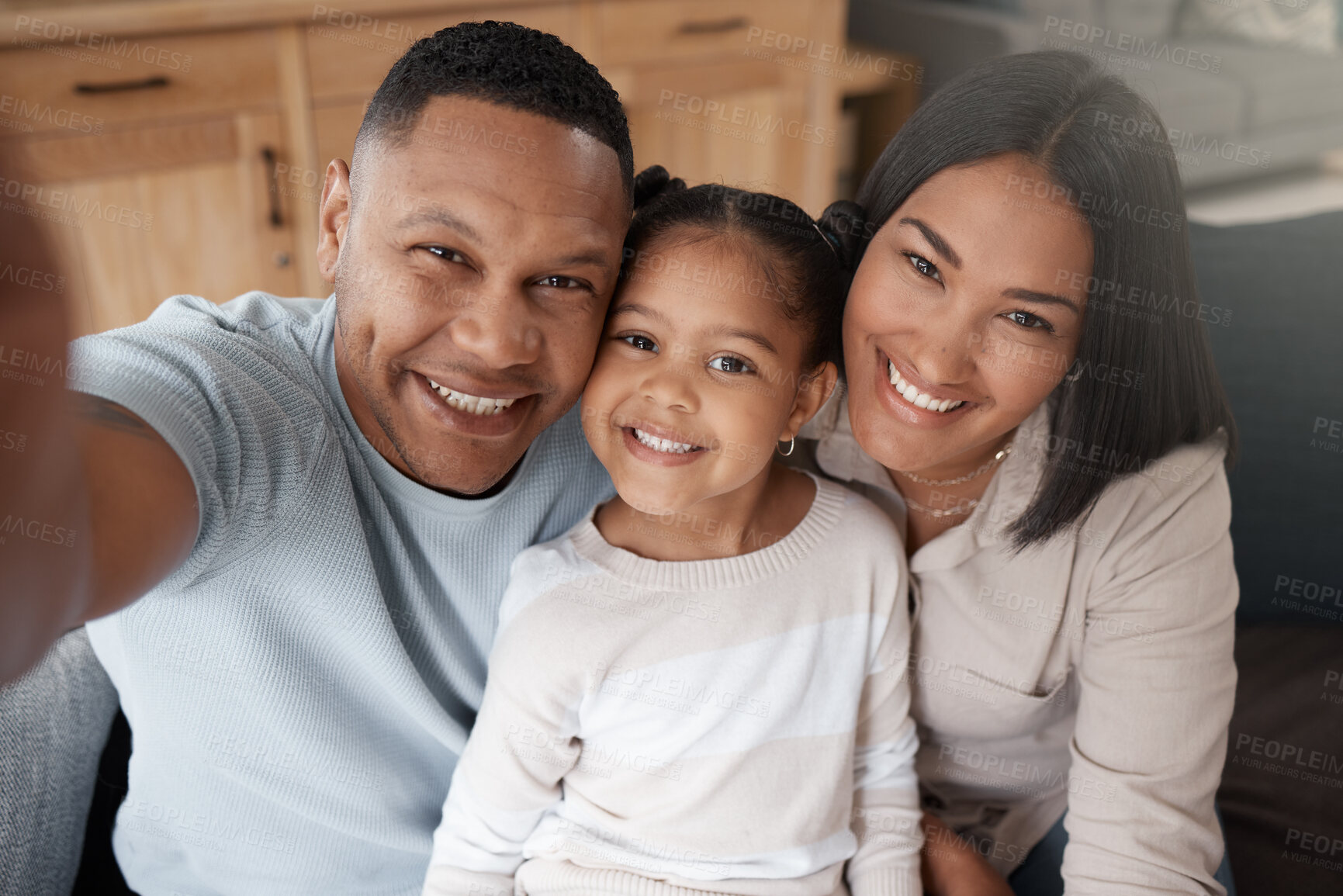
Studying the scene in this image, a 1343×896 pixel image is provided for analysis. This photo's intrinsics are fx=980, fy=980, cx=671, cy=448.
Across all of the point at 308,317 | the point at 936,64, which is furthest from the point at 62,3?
the point at 936,64

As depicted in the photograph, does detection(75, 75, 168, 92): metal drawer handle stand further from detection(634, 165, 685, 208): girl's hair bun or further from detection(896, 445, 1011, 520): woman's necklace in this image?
detection(896, 445, 1011, 520): woman's necklace

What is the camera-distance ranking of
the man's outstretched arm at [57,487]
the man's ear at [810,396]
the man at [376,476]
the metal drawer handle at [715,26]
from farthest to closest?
the metal drawer handle at [715,26] → the man's ear at [810,396] → the man at [376,476] → the man's outstretched arm at [57,487]

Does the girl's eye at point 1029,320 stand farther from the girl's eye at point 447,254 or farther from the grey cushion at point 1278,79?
the grey cushion at point 1278,79

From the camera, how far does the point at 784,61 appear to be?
320cm

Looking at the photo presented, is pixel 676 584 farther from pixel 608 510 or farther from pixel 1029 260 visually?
pixel 1029 260

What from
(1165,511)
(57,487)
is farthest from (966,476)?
(57,487)

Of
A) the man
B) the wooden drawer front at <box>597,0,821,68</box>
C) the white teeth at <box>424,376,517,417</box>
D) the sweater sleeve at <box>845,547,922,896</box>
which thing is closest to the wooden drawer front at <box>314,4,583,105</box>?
the wooden drawer front at <box>597,0,821,68</box>

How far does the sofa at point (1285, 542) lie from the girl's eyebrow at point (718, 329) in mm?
886

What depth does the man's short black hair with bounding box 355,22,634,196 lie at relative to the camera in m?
0.95

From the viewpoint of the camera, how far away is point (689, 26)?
2945 mm

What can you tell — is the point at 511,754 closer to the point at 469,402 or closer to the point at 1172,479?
the point at 469,402

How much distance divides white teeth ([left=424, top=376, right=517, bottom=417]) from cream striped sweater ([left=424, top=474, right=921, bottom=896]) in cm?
17

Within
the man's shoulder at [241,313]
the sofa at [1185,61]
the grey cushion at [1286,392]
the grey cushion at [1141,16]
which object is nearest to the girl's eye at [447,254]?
the man's shoulder at [241,313]

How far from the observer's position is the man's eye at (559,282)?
3.21ft
